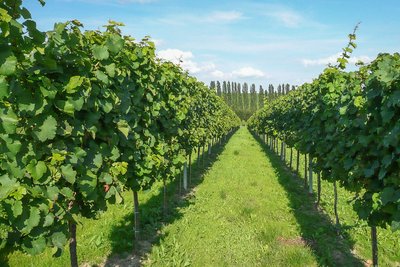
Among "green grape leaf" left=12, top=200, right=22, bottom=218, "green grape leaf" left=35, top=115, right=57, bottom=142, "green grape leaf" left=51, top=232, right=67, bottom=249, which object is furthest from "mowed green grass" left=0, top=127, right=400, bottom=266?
"green grape leaf" left=35, top=115, right=57, bottom=142

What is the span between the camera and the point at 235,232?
28.7ft

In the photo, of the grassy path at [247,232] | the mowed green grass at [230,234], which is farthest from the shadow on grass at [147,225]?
the grassy path at [247,232]

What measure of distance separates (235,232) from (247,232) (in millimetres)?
284

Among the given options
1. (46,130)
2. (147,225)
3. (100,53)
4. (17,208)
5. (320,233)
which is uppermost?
(100,53)

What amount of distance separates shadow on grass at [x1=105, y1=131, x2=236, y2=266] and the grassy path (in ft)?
0.75

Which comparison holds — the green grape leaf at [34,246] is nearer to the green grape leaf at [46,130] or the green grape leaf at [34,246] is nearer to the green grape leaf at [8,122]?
the green grape leaf at [46,130]

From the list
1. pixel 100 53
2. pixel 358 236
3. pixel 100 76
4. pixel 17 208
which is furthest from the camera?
pixel 358 236

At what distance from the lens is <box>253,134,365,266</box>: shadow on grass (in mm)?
7324

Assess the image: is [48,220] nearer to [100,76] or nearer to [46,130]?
[46,130]

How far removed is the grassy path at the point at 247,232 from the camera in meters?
7.24

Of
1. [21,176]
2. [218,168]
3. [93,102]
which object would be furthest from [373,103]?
[218,168]

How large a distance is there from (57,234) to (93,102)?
4.96ft

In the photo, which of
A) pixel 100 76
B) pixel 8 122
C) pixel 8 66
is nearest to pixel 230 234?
pixel 100 76

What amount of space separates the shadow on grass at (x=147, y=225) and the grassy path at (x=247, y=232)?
228 millimetres
